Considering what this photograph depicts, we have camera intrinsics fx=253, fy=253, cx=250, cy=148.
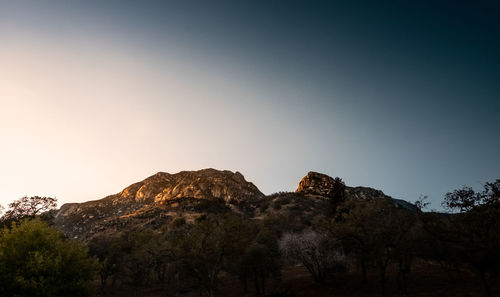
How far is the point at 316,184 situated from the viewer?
14575 cm

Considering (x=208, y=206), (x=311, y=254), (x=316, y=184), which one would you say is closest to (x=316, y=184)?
(x=316, y=184)

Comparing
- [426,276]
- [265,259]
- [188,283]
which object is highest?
[265,259]

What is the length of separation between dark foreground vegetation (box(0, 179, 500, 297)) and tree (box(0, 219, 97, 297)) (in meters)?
0.09

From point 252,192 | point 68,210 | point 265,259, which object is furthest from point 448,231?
point 68,210

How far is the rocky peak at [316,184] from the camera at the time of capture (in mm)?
138750

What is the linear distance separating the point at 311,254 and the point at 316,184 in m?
109

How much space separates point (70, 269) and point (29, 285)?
4213mm

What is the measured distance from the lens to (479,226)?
23.3m

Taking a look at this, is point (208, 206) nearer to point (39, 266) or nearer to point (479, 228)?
point (39, 266)

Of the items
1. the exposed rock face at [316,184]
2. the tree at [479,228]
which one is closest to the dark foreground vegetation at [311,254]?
the tree at [479,228]

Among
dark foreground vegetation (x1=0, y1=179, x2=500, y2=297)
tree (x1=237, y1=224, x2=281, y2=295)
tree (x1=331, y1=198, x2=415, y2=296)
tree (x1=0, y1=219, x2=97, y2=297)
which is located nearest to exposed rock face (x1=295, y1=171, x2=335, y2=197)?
dark foreground vegetation (x1=0, y1=179, x2=500, y2=297)

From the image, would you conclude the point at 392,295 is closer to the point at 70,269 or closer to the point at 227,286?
the point at 227,286

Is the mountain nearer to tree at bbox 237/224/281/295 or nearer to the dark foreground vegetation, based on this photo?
the dark foreground vegetation

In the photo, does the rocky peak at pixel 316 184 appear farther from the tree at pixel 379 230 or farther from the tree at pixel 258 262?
the tree at pixel 379 230
